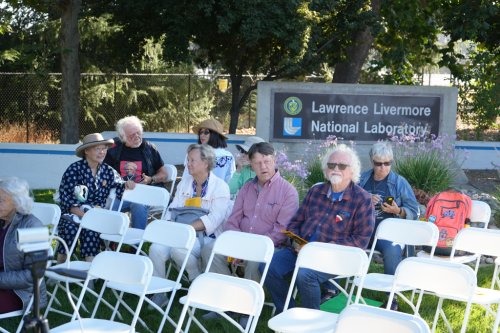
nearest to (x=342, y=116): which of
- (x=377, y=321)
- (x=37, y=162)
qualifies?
(x=37, y=162)

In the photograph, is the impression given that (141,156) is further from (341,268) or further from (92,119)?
(92,119)

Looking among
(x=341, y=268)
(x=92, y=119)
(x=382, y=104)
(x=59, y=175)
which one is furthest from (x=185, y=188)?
(x=92, y=119)

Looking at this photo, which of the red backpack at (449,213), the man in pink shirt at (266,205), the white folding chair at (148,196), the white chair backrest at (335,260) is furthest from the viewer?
the white folding chair at (148,196)

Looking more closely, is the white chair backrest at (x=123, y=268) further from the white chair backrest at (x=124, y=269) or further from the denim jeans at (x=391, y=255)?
the denim jeans at (x=391, y=255)

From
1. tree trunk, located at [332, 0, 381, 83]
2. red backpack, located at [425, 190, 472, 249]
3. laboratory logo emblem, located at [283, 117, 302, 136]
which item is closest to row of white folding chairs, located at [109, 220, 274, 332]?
red backpack, located at [425, 190, 472, 249]

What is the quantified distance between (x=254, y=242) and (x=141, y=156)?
3.05 metres

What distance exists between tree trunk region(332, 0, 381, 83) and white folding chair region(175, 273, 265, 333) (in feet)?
35.0

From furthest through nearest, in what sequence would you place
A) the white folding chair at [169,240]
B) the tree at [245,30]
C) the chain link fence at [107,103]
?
the chain link fence at [107,103], the tree at [245,30], the white folding chair at [169,240]

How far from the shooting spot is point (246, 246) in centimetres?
585

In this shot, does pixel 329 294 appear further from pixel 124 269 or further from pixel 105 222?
pixel 124 269

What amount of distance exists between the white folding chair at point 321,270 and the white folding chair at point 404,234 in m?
0.49

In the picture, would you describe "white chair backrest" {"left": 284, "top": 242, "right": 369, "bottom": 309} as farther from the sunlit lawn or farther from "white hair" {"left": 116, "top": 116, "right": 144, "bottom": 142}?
"white hair" {"left": 116, "top": 116, "right": 144, "bottom": 142}

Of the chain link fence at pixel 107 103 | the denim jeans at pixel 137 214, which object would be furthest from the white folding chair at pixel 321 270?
the chain link fence at pixel 107 103

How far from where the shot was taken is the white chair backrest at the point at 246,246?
5.75 m
